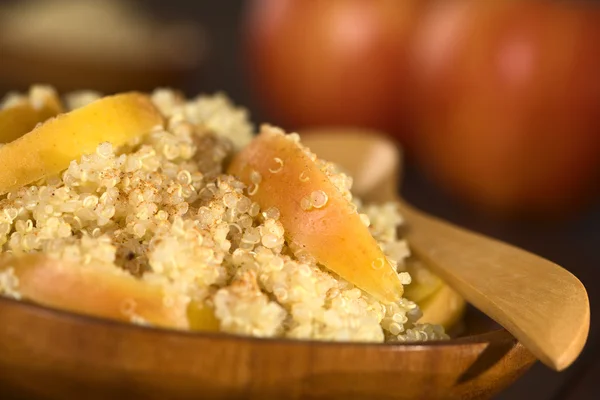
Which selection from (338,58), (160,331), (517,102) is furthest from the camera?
(338,58)

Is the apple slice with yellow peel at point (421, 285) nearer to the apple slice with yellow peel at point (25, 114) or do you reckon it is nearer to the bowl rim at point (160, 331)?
the bowl rim at point (160, 331)

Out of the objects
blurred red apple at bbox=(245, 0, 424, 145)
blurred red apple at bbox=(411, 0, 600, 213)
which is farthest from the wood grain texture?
blurred red apple at bbox=(245, 0, 424, 145)

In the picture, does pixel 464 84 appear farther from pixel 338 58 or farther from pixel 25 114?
pixel 25 114

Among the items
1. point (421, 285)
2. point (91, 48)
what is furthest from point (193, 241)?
point (91, 48)

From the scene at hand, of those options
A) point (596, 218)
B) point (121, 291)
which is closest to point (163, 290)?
point (121, 291)

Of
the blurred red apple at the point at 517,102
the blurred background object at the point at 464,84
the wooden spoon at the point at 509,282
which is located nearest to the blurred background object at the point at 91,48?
the blurred background object at the point at 464,84

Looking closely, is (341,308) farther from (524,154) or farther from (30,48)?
(30,48)
